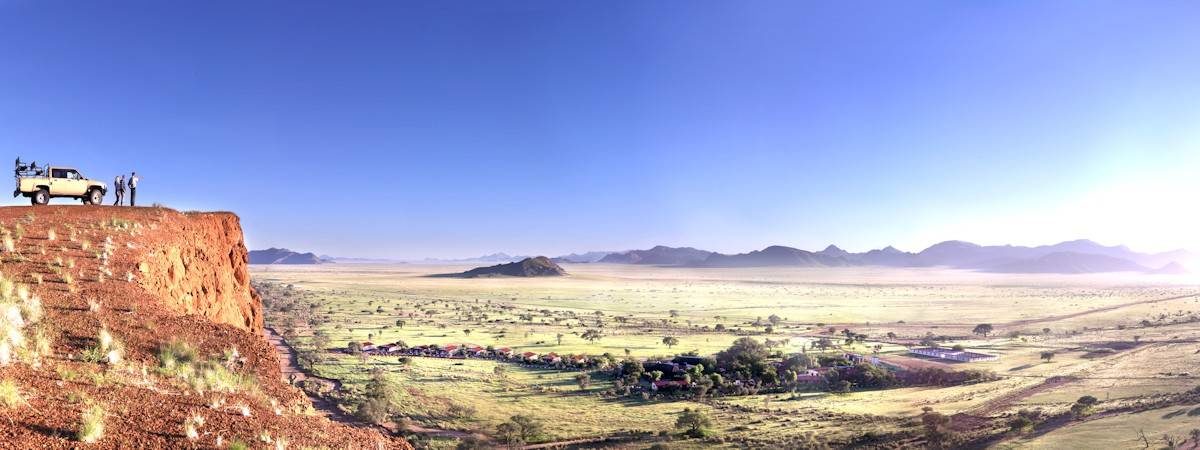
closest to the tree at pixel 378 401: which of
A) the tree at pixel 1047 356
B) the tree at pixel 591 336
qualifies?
the tree at pixel 591 336

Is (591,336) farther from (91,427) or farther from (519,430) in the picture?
(91,427)

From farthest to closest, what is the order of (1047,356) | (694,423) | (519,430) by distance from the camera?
1. (1047,356)
2. (694,423)
3. (519,430)

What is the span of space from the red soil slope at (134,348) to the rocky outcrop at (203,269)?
0.19 ft

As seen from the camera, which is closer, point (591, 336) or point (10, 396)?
point (10, 396)

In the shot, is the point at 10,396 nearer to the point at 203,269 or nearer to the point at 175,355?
the point at 175,355

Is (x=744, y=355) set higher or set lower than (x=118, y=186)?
lower

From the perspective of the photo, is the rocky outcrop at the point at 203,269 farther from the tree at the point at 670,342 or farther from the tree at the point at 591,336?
the tree at the point at 670,342

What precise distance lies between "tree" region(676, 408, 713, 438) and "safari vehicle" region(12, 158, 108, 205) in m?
23.8

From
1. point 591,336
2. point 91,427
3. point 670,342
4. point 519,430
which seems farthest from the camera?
point 591,336

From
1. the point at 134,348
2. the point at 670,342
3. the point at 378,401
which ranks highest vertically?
the point at 134,348

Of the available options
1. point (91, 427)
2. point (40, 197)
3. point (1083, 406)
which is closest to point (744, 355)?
point (1083, 406)

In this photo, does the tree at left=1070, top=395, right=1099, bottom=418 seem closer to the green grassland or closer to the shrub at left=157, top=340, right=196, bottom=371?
the green grassland

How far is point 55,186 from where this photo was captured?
18797 millimetres

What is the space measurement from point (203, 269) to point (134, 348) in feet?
29.8
